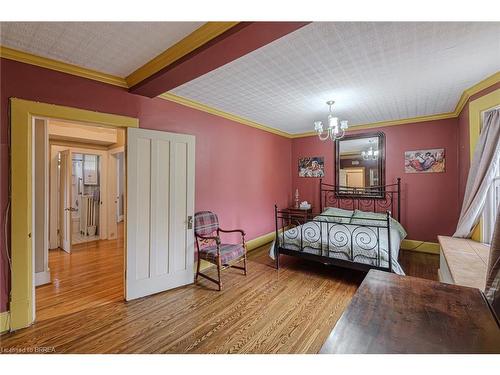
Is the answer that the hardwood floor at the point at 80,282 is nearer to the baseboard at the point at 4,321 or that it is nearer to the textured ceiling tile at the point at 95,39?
the baseboard at the point at 4,321

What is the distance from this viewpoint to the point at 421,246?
4078 mm

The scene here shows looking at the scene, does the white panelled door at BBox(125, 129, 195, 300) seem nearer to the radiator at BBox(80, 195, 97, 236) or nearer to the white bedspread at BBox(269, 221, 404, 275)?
the white bedspread at BBox(269, 221, 404, 275)

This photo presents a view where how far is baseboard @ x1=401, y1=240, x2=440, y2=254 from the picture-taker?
3.97 metres

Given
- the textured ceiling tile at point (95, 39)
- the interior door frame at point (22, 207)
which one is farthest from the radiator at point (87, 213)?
the textured ceiling tile at point (95, 39)

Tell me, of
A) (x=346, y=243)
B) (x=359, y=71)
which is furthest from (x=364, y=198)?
(x=359, y=71)

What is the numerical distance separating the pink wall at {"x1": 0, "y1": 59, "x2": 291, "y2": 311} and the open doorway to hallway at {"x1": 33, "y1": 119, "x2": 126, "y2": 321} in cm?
36

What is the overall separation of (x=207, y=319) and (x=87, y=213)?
4.78 meters

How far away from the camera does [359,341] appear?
32.1 inches

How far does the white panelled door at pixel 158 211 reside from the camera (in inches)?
99.4

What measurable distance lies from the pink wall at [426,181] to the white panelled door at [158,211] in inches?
149

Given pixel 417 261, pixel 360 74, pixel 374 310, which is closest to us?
pixel 374 310
